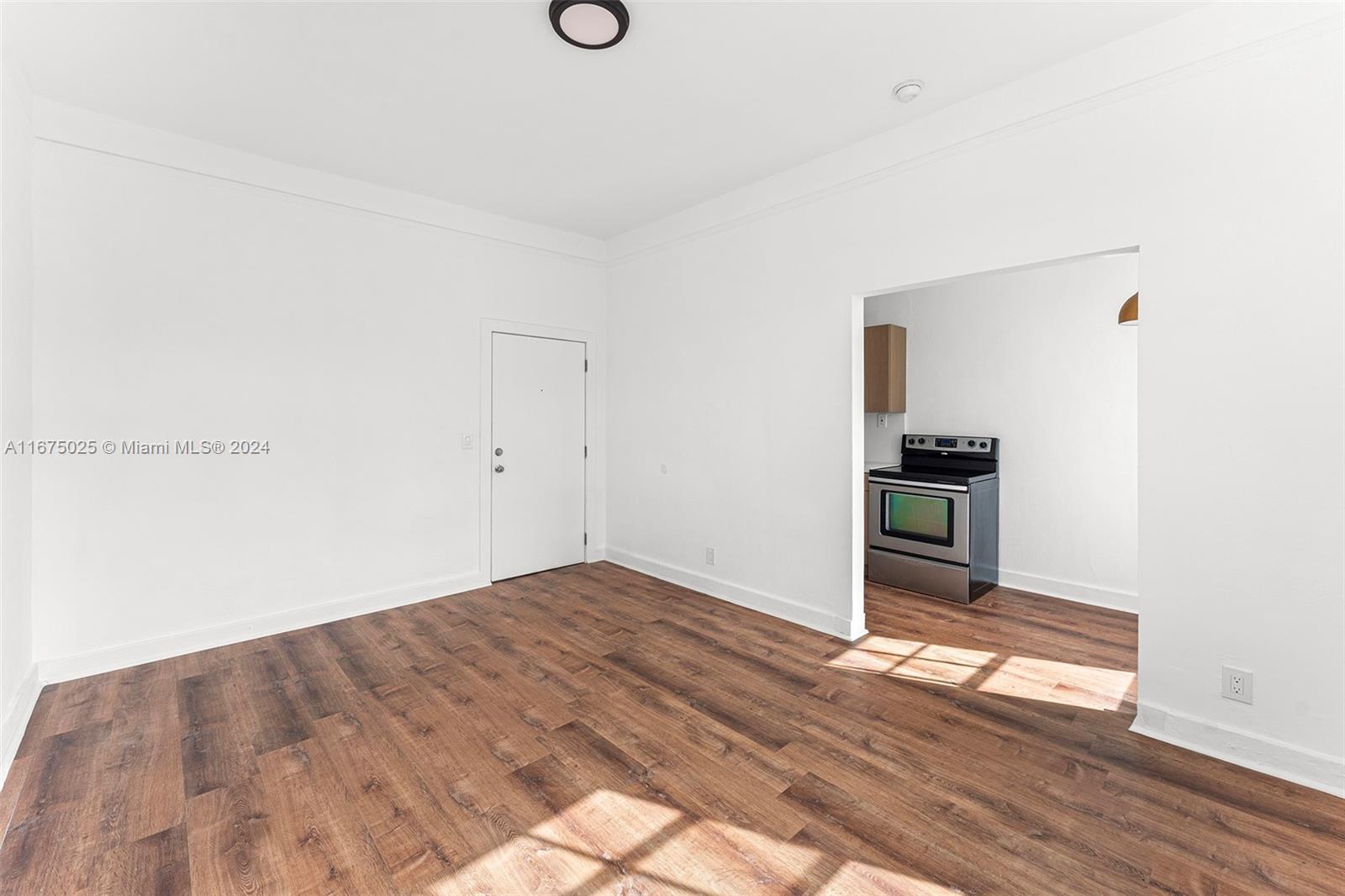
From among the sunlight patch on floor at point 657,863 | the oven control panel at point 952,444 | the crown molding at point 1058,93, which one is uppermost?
the crown molding at point 1058,93

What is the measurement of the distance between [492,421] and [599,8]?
3.07 m

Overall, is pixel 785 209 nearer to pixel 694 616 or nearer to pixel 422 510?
pixel 694 616

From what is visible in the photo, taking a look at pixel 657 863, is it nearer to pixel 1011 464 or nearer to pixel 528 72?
pixel 528 72

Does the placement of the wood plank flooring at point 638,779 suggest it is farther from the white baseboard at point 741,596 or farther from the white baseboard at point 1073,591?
the white baseboard at point 1073,591

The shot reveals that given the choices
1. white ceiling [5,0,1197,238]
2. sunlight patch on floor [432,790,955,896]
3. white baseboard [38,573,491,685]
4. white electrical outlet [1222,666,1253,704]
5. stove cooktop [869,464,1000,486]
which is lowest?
sunlight patch on floor [432,790,955,896]

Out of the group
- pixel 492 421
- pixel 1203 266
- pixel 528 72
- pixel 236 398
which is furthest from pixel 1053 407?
pixel 236 398

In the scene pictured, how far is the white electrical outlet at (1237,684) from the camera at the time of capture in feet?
7.36

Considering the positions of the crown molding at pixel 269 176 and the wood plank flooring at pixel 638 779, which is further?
the crown molding at pixel 269 176

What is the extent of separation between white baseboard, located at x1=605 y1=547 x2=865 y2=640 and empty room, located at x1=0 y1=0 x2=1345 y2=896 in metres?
0.04

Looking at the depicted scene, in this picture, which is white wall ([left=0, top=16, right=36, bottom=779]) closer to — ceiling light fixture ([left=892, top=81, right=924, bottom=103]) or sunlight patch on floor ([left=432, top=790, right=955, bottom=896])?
sunlight patch on floor ([left=432, top=790, right=955, bottom=896])

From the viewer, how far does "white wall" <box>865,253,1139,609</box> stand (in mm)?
4055

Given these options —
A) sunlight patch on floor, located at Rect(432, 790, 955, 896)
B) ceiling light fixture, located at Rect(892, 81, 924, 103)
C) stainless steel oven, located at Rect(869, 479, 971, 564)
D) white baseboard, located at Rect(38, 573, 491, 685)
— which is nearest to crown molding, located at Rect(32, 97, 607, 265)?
white baseboard, located at Rect(38, 573, 491, 685)

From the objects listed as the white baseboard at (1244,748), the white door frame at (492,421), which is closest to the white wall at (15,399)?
the white door frame at (492,421)

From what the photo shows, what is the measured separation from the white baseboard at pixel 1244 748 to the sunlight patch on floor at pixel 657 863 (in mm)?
1475
